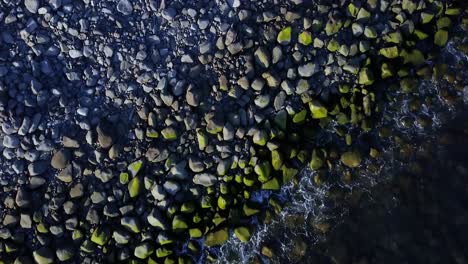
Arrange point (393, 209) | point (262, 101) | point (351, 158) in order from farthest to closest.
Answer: point (351, 158)
point (393, 209)
point (262, 101)

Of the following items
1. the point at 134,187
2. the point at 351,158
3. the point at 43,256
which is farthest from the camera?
the point at 351,158

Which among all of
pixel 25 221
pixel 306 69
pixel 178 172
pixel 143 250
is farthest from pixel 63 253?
pixel 306 69

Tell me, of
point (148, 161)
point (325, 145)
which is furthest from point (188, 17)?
point (325, 145)

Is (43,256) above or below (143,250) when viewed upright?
below

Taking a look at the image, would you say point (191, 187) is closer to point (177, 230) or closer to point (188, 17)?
point (177, 230)

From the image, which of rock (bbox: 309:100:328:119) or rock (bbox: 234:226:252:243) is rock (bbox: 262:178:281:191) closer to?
rock (bbox: 234:226:252:243)

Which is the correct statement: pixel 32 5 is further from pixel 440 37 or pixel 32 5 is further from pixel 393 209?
pixel 440 37

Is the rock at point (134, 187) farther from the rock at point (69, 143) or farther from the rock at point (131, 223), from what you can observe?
the rock at point (69, 143)

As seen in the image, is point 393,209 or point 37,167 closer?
point 37,167
